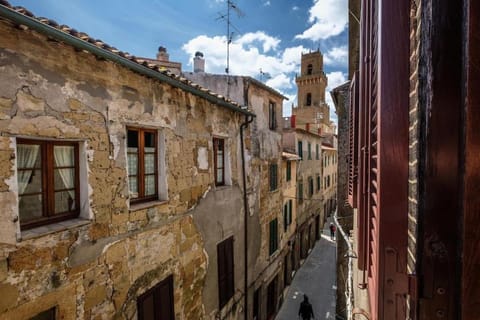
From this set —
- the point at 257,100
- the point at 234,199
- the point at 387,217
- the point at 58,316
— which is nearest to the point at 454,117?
the point at 387,217

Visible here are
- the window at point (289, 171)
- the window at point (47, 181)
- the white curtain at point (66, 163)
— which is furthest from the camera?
the window at point (289, 171)

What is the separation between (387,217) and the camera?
4.54 feet

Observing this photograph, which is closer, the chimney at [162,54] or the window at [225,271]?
the window at [225,271]

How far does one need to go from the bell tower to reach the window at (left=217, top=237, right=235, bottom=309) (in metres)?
33.1

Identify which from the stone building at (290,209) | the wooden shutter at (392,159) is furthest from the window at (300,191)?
the wooden shutter at (392,159)

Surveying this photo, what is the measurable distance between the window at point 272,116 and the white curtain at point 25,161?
8.81m

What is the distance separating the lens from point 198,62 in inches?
463

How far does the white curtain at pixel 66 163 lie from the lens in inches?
148

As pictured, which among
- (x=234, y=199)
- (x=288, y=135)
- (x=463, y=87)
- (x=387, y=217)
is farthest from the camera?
(x=288, y=135)

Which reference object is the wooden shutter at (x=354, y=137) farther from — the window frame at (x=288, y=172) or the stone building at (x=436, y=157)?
the window frame at (x=288, y=172)

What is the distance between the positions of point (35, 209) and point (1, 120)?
1252 millimetres

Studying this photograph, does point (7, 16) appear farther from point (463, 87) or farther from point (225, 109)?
point (225, 109)

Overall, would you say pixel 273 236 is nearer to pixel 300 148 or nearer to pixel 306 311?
pixel 306 311

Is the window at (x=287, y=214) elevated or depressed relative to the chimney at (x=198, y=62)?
depressed
